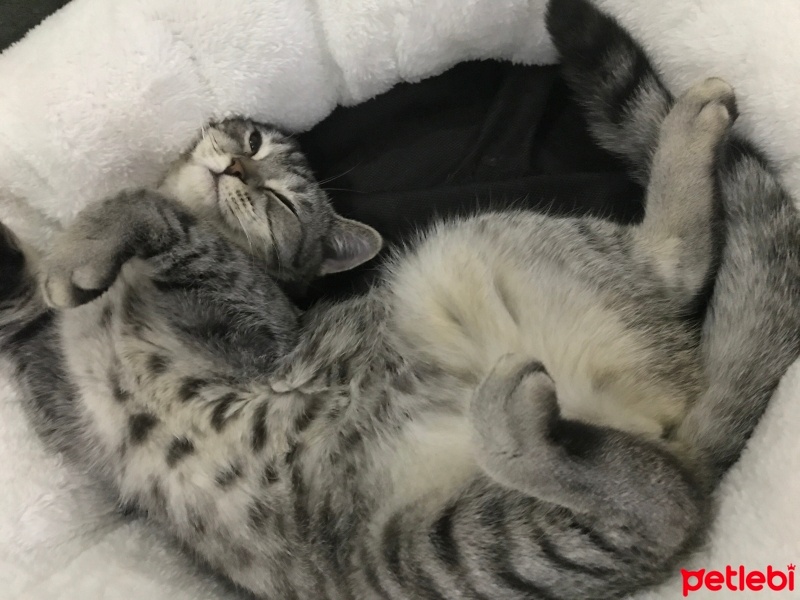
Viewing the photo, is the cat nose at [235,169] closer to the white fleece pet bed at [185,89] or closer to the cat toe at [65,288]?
the white fleece pet bed at [185,89]

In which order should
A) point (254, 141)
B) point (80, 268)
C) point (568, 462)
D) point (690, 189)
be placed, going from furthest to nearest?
point (254, 141)
point (690, 189)
point (80, 268)
point (568, 462)

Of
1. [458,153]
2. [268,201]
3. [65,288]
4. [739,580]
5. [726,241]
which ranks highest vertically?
[65,288]

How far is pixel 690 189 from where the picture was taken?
1.15 m

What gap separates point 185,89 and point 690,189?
995mm

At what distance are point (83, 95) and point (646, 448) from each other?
46.4 inches

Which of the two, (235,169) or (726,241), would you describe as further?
(235,169)

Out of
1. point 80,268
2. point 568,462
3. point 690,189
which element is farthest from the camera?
point 690,189

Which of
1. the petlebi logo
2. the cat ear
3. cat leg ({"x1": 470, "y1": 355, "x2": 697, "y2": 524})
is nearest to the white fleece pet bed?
the petlebi logo

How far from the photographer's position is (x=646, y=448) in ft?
2.98

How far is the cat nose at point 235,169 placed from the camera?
136cm

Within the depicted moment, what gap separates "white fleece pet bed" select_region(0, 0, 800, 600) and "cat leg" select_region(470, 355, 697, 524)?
0.55 feet

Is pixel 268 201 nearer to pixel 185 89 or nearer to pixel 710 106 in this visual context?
pixel 185 89

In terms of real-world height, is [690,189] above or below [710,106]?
below

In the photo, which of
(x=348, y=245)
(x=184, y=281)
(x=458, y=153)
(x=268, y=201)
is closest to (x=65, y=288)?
(x=184, y=281)
